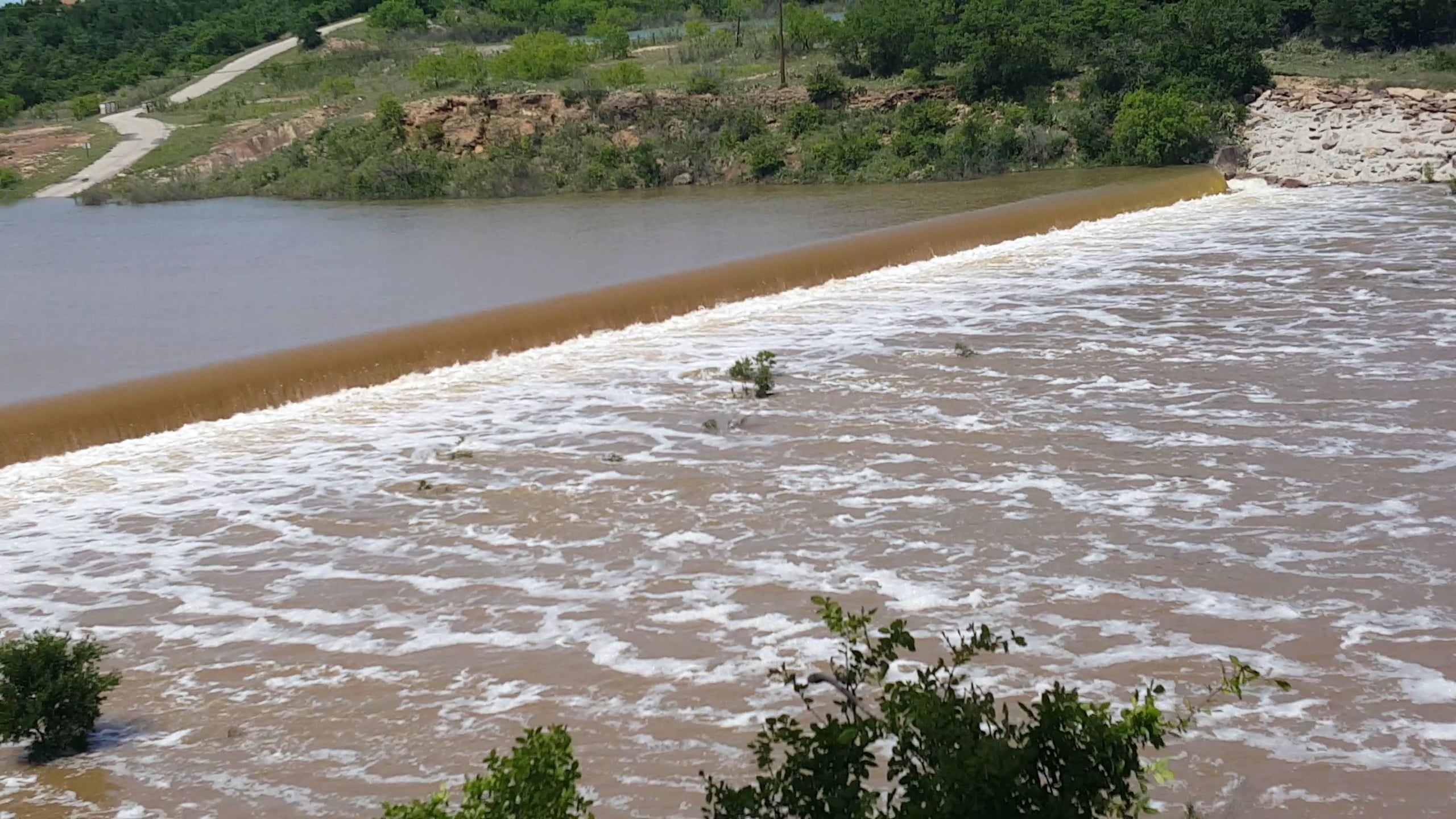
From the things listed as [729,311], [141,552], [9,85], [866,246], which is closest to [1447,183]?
[866,246]

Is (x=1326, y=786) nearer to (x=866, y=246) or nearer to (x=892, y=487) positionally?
(x=892, y=487)

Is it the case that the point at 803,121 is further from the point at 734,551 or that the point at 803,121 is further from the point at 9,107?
the point at 9,107

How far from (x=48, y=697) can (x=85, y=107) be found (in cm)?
4706

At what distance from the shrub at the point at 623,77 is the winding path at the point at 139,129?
1292cm

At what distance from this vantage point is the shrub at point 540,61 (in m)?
38.2

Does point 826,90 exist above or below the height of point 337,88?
below

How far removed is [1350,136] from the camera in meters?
23.2

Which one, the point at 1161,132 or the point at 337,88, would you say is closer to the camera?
the point at 1161,132

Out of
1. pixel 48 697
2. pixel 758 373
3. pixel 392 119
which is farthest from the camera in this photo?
pixel 392 119

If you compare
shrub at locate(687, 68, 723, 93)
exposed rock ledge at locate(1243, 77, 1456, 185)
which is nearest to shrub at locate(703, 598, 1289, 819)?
exposed rock ledge at locate(1243, 77, 1456, 185)

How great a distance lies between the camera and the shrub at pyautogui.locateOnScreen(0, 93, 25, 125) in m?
45.2

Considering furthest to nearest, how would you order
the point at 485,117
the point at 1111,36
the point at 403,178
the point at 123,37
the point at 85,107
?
1. the point at 123,37
2. the point at 85,107
3. the point at 485,117
4. the point at 1111,36
5. the point at 403,178

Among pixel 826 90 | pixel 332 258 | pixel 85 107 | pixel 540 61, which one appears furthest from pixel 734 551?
pixel 85 107

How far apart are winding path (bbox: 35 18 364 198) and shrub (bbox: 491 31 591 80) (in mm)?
9831
